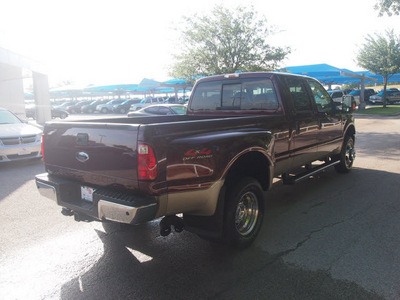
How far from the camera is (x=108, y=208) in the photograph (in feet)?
8.99

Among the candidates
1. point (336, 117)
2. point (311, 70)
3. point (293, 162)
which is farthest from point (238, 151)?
point (311, 70)

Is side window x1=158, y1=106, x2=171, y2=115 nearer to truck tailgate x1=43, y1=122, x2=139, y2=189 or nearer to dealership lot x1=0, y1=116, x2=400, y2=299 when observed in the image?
dealership lot x1=0, y1=116, x2=400, y2=299

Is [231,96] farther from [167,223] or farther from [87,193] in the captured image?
[87,193]

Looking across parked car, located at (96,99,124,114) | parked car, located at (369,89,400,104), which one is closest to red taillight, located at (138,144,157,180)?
parked car, located at (96,99,124,114)

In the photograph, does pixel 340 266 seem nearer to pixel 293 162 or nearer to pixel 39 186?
pixel 293 162

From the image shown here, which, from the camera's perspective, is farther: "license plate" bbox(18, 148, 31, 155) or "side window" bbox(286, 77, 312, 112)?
"license plate" bbox(18, 148, 31, 155)

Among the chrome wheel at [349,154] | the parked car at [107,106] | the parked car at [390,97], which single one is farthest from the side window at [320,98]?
the parked car at [107,106]

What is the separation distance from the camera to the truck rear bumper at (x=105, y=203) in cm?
259

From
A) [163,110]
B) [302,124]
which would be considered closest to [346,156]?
[302,124]

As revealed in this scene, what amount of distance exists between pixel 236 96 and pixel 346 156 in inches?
127

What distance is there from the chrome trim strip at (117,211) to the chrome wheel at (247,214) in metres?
1.28

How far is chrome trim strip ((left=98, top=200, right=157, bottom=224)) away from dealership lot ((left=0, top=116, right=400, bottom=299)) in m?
0.65

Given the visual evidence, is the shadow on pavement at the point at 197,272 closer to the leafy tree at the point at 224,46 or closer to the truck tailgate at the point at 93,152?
the truck tailgate at the point at 93,152

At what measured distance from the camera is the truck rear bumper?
8.51ft
